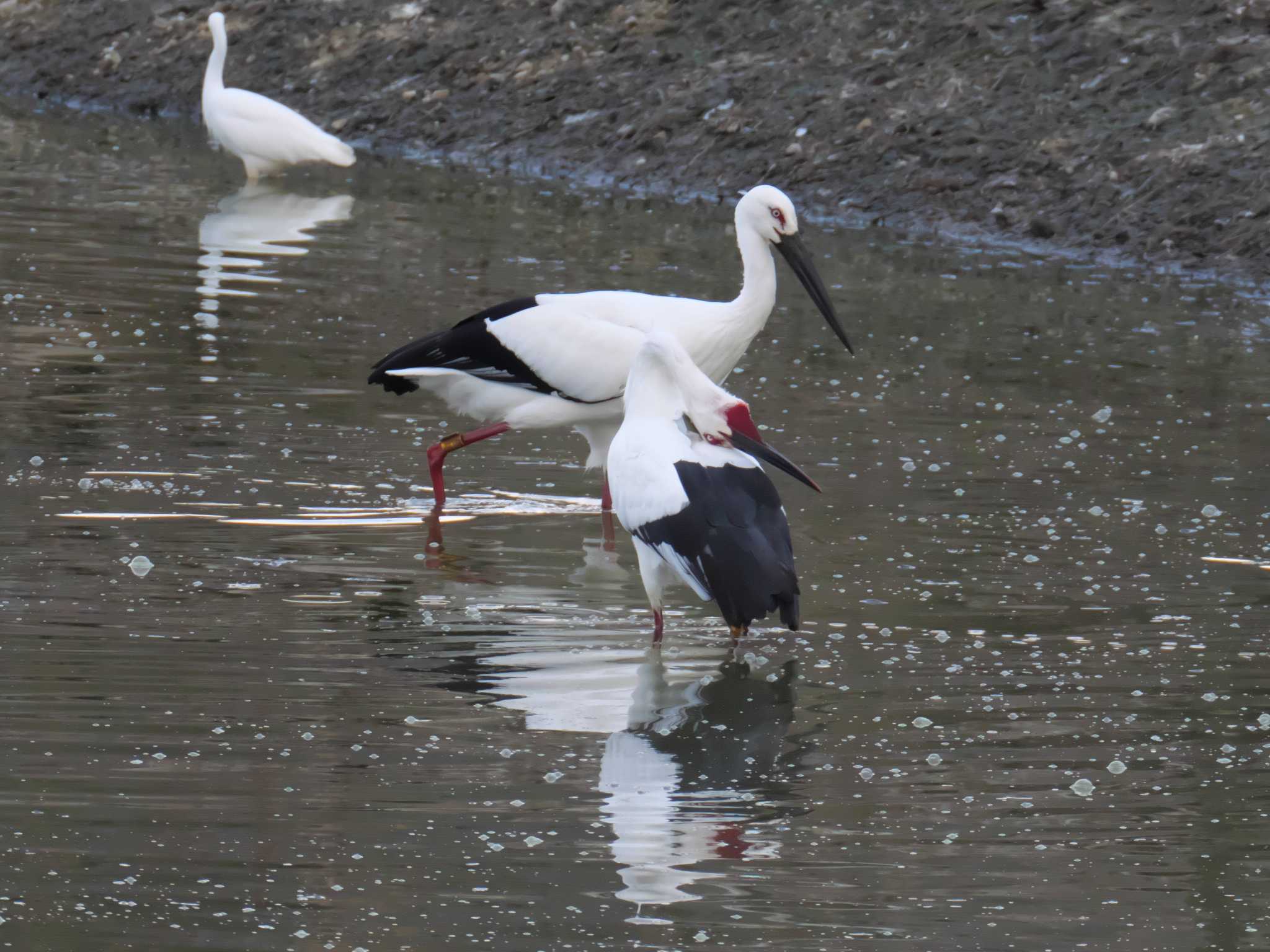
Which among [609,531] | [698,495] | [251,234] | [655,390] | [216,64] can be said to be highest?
[216,64]

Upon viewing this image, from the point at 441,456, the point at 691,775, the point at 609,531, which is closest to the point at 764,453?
the point at 609,531

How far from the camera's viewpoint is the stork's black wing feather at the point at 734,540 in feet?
20.9

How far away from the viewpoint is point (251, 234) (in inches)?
616

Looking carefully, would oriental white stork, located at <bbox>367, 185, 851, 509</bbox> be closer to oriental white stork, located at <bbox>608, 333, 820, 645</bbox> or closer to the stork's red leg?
the stork's red leg

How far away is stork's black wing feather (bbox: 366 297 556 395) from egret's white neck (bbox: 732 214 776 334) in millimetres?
868

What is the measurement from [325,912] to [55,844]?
730 millimetres

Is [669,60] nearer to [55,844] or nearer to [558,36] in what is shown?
[558,36]

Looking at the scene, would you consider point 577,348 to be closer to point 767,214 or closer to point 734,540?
point 767,214

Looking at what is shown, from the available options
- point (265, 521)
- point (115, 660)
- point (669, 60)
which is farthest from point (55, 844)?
point (669, 60)

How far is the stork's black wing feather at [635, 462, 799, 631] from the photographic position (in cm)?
638

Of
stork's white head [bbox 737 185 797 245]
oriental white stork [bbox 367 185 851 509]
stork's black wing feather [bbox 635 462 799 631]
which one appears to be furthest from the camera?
stork's white head [bbox 737 185 797 245]

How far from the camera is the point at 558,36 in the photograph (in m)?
21.2

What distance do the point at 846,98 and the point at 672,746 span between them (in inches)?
524

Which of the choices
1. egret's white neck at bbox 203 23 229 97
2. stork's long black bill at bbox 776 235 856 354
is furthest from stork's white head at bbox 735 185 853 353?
egret's white neck at bbox 203 23 229 97
